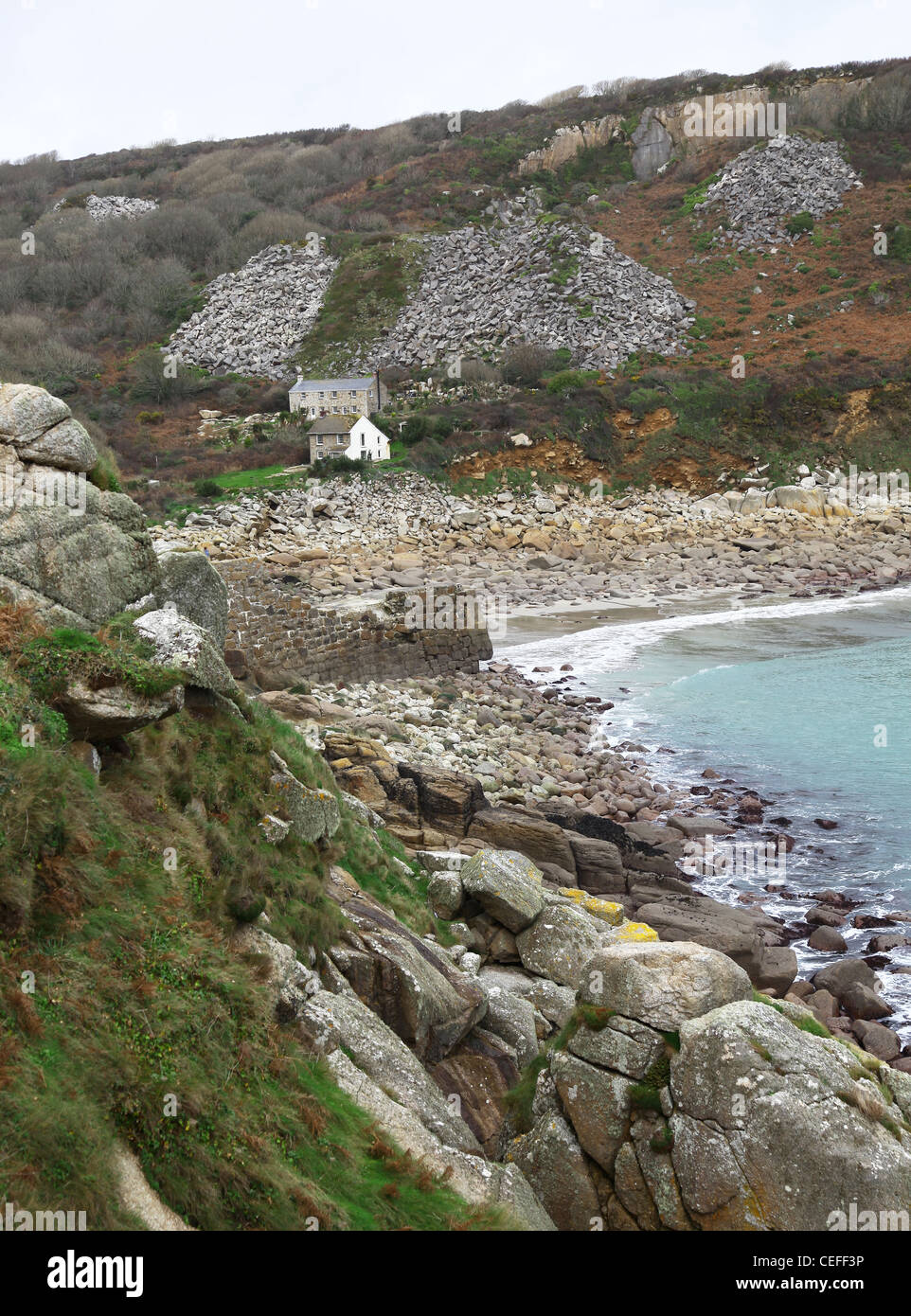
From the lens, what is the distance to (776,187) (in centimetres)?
7700

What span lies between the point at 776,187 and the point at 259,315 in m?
43.9

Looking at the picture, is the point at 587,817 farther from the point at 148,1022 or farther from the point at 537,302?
the point at 537,302

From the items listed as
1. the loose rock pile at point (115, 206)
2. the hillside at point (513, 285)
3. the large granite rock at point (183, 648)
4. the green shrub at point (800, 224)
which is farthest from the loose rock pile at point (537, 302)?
the large granite rock at point (183, 648)

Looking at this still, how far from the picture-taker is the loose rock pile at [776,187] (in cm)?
7469

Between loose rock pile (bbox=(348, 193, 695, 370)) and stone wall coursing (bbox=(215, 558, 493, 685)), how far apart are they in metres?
42.9

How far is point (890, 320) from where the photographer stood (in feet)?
201

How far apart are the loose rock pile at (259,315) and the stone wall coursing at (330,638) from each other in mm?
49643

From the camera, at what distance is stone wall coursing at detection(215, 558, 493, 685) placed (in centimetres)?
1902

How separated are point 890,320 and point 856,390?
10.2 m

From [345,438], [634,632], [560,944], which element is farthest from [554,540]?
[560,944]

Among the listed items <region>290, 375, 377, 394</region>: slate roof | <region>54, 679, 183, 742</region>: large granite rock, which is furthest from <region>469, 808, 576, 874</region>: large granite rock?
<region>290, 375, 377, 394</region>: slate roof

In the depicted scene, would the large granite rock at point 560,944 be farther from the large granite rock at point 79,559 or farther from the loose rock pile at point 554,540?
the loose rock pile at point 554,540

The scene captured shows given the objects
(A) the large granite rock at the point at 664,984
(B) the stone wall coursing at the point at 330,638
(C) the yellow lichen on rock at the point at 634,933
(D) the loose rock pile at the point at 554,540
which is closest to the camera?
(A) the large granite rock at the point at 664,984
